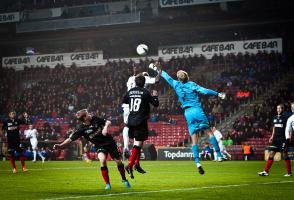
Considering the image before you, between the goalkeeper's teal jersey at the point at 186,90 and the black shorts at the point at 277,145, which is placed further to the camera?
the black shorts at the point at 277,145

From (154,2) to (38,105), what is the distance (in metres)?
13.3

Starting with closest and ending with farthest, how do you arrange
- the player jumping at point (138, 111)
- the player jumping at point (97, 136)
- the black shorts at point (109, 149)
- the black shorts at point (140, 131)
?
the player jumping at point (97, 136) < the black shorts at point (109, 149) < the player jumping at point (138, 111) < the black shorts at point (140, 131)

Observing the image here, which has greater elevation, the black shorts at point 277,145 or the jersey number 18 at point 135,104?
the jersey number 18 at point 135,104

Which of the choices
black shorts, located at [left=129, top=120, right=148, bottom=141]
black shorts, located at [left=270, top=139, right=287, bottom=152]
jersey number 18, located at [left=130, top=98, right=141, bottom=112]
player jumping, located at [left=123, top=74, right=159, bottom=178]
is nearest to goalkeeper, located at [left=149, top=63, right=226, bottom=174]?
player jumping, located at [left=123, top=74, right=159, bottom=178]

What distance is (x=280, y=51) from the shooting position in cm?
4681

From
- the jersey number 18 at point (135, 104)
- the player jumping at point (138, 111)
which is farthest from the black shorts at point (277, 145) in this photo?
the jersey number 18 at point (135, 104)

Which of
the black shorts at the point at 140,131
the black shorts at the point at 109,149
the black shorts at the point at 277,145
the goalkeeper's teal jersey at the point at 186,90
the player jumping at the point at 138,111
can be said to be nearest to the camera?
the black shorts at the point at 109,149

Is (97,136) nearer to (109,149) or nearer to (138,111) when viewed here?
(109,149)

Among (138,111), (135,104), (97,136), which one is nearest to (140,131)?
(138,111)

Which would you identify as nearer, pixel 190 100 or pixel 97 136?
pixel 97 136

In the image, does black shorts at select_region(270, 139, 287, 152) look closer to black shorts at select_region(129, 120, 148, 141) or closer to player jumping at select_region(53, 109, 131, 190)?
black shorts at select_region(129, 120, 148, 141)

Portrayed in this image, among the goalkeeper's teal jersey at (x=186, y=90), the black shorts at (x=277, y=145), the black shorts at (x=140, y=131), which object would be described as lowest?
the black shorts at (x=277, y=145)

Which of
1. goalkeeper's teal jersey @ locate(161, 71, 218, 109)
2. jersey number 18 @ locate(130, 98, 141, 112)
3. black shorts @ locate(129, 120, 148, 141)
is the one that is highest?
goalkeeper's teal jersey @ locate(161, 71, 218, 109)

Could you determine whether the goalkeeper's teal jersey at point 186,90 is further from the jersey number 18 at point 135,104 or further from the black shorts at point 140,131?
the black shorts at point 140,131
